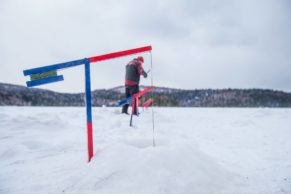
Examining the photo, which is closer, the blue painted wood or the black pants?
the blue painted wood

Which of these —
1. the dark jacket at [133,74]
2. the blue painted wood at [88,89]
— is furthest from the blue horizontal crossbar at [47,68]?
the dark jacket at [133,74]

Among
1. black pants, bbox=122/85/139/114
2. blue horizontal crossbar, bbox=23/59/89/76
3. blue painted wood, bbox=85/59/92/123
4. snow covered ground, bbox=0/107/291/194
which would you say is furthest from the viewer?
black pants, bbox=122/85/139/114

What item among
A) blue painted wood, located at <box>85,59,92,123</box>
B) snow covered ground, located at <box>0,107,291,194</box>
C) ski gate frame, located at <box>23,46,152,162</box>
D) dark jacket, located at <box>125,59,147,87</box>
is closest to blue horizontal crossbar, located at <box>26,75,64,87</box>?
ski gate frame, located at <box>23,46,152,162</box>

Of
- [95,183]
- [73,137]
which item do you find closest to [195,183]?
[95,183]

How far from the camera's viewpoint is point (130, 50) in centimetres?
225

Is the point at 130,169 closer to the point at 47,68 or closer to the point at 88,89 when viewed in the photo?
the point at 88,89

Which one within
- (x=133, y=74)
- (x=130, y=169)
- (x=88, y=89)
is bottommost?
(x=130, y=169)

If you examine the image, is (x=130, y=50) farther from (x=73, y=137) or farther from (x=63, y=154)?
(x=73, y=137)

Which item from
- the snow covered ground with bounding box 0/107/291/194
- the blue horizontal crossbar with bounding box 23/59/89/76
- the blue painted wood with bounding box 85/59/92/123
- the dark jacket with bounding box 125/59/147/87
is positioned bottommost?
the snow covered ground with bounding box 0/107/291/194

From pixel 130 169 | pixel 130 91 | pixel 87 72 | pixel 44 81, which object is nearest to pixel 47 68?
pixel 44 81

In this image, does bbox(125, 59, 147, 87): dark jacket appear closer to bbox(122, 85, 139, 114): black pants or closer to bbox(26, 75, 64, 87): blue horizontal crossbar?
bbox(122, 85, 139, 114): black pants

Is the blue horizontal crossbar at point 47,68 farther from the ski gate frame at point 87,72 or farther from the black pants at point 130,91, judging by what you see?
the black pants at point 130,91

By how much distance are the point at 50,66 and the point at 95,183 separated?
116 cm

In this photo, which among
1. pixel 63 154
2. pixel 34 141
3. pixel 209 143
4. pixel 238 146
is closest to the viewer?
pixel 63 154
